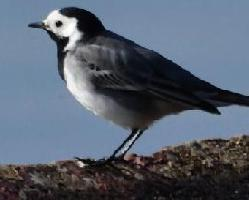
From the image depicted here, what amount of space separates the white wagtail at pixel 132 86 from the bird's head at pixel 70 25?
0.44 m

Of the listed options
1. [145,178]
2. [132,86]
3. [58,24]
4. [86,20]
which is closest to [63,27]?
[58,24]

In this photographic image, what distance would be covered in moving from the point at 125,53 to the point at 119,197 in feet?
7.53

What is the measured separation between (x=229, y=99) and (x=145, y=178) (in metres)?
1.66

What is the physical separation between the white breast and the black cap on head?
0.68 meters

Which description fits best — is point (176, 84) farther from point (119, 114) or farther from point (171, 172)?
point (171, 172)

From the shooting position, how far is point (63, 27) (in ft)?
33.7

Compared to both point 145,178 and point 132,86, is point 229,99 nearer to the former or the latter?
point 132,86

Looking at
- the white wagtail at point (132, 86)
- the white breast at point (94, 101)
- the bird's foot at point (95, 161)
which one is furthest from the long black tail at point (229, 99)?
the bird's foot at point (95, 161)

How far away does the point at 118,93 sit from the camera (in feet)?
30.2

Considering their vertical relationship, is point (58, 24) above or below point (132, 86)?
above

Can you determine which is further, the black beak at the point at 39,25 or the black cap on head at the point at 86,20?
the black beak at the point at 39,25

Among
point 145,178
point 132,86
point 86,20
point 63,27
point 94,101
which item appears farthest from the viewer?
point 63,27

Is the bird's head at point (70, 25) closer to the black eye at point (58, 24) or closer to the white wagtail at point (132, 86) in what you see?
the black eye at point (58, 24)

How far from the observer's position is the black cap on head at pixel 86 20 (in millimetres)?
9867
